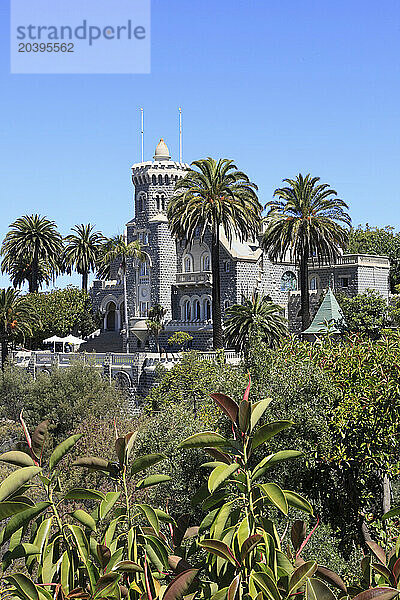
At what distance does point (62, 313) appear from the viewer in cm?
6744

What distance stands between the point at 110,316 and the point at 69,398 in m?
35.3

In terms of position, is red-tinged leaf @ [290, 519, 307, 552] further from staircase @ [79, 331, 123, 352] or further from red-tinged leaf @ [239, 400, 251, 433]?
staircase @ [79, 331, 123, 352]

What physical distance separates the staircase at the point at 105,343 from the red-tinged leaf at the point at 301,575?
60.7 meters

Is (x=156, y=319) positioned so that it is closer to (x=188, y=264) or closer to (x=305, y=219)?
(x=188, y=264)

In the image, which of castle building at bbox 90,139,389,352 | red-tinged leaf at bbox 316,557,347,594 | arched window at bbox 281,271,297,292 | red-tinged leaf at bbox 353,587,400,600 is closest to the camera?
red-tinged leaf at bbox 353,587,400,600

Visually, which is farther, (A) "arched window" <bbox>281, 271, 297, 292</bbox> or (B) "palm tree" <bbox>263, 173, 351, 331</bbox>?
(A) "arched window" <bbox>281, 271, 297, 292</bbox>

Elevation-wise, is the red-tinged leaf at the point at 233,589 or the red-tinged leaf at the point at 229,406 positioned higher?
the red-tinged leaf at the point at 229,406

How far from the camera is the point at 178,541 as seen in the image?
4.95m

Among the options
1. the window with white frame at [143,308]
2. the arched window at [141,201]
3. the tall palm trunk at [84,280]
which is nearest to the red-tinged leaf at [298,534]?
the window with white frame at [143,308]

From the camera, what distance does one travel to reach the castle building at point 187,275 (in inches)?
2148

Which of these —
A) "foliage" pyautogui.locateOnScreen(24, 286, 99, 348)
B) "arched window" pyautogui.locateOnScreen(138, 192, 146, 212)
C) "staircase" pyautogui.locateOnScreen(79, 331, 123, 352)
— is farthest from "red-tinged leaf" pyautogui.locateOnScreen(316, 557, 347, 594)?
"foliage" pyautogui.locateOnScreen(24, 286, 99, 348)

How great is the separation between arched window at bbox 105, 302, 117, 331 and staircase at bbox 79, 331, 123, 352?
2550 millimetres

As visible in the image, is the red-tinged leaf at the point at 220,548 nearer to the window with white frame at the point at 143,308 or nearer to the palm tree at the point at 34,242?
the window with white frame at the point at 143,308

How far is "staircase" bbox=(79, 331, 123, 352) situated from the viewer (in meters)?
65.6
